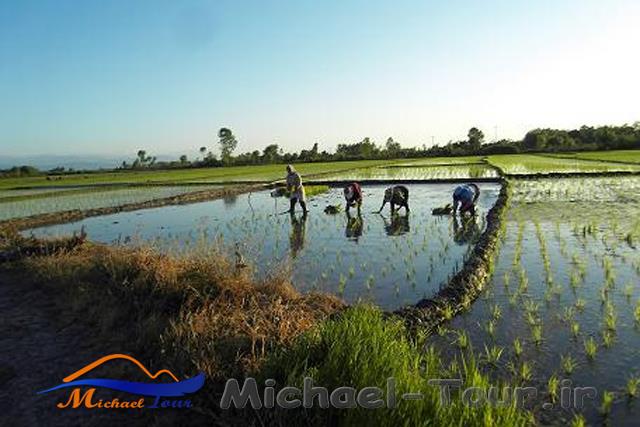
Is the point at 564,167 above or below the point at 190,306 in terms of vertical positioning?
above

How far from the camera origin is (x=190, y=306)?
5027 millimetres

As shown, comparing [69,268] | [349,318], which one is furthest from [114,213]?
[349,318]

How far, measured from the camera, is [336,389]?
318 cm

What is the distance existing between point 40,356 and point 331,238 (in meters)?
6.81

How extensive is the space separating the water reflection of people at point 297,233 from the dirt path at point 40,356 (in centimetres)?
437

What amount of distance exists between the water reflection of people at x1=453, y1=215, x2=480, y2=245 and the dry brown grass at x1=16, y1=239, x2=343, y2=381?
4878mm

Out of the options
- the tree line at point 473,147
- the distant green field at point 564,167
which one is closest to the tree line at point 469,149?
the tree line at point 473,147

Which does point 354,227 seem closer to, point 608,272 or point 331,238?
point 331,238

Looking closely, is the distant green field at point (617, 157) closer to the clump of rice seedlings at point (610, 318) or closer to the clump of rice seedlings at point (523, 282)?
the clump of rice seedlings at point (523, 282)

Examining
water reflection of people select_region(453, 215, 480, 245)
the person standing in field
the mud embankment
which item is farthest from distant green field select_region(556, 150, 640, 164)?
the mud embankment

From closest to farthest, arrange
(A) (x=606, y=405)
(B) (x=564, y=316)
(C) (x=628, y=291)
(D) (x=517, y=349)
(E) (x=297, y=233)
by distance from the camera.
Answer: (A) (x=606, y=405) → (D) (x=517, y=349) → (B) (x=564, y=316) → (C) (x=628, y=291) → (E) (x=297, y=233)

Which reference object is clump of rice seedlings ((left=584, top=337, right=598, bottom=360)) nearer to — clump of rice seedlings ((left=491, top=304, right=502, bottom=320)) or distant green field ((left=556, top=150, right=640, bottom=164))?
clump of rice seedlings ((left=491, top=304, right=502, bottom=320))

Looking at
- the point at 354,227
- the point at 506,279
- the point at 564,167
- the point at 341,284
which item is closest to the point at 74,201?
the point at 354,227

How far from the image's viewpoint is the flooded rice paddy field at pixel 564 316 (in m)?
3.99
